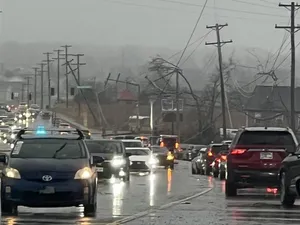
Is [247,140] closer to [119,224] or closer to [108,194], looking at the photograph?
[108,194]

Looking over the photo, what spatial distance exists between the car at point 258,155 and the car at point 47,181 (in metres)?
5.60

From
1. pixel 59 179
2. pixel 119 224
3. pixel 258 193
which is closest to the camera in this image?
pixel 119 224

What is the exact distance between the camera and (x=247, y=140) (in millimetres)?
19828

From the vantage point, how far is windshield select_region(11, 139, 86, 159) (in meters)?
15.2

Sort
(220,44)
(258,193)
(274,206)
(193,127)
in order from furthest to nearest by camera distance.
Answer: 1. (193,127)
2. (220,44)
3. (258,193)
4. (274,206)

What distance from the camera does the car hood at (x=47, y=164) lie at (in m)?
14.3

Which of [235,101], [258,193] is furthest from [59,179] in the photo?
[235,101]

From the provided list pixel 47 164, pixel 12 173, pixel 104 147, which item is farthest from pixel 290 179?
pixel 104 147

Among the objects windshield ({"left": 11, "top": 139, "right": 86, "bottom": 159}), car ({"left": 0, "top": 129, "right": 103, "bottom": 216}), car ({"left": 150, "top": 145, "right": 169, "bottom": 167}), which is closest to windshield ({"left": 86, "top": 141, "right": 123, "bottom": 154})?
windshield ({"left": 11, "top": 139, "right": 86, "bottom": 159})

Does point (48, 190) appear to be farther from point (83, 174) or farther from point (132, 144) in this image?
point (132, 144)

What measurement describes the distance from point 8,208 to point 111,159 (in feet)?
47.5

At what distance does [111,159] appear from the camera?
29.0 metres

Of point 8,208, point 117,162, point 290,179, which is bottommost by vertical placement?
point 8,208

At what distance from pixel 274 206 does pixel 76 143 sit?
4704 mm
